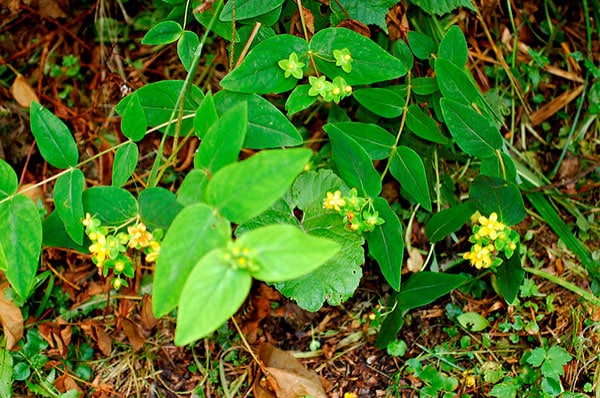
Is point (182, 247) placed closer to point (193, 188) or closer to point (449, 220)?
point (193, 188)

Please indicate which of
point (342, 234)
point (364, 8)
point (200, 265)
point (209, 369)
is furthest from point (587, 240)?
point (200, 265)

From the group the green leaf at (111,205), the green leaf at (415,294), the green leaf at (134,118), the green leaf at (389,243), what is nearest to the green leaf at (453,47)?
the green leaf at (389,243)

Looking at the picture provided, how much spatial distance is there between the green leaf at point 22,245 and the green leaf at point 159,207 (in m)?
0.24

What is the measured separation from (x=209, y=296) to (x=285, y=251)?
143 mm

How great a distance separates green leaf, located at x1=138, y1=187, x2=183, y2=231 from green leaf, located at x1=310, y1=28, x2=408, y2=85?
0.50 m

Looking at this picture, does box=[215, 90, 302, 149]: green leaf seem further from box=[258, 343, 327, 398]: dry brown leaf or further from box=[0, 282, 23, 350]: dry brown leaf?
box=[0, 282, 23, 350]: dry brown leaf

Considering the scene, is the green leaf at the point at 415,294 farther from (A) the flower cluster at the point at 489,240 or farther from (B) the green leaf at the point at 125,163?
(B) the green leaf at the point at 125,163

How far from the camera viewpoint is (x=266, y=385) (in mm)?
1753

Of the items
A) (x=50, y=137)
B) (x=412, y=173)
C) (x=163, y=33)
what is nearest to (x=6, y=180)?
(x=50, y=137)

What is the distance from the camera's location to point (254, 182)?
1033 mm

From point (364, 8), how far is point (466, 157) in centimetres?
57

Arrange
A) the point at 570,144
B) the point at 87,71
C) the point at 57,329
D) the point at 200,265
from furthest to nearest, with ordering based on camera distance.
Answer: the point at 87,71 < the point at 570,144 < the point at 57,329 < the point at 200,265

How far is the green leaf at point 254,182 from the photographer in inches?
39.5

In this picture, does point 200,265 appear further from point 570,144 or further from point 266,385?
point 570,144
